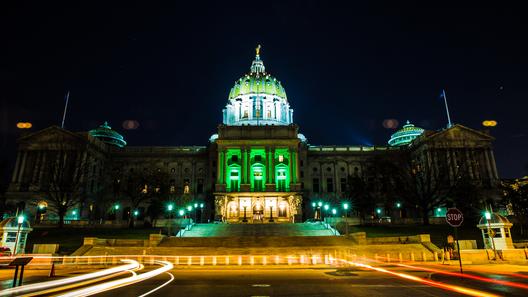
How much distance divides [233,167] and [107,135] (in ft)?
148

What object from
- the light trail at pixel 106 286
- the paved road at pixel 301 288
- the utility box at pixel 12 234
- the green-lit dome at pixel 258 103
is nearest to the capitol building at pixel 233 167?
the green-lit dome at pixel 258 103

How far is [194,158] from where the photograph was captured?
84.2 meters

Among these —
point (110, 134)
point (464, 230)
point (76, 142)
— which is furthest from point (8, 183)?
point (464, 230)

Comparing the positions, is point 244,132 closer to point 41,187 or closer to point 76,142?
point 76,142

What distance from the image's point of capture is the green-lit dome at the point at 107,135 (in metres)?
98.1

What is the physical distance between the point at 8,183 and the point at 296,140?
5616cm

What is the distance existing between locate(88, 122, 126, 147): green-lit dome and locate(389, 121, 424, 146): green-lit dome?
77.9 meters

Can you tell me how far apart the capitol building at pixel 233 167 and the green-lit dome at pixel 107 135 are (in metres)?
17.1

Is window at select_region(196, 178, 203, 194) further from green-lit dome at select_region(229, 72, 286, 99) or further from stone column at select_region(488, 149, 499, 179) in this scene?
stone column at select_region(488, 149, 499, 179)

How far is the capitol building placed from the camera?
67750 mm

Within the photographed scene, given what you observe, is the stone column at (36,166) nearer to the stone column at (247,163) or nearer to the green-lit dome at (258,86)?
the stone column at (247,163)

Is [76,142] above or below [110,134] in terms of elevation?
below

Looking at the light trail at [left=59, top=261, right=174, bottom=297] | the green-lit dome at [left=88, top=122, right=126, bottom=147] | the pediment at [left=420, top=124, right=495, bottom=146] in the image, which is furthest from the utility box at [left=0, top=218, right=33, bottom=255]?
the green-lit dome at [left=88, top=122, right=126, bottom=147]

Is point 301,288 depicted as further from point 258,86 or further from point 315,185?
point 258,86
